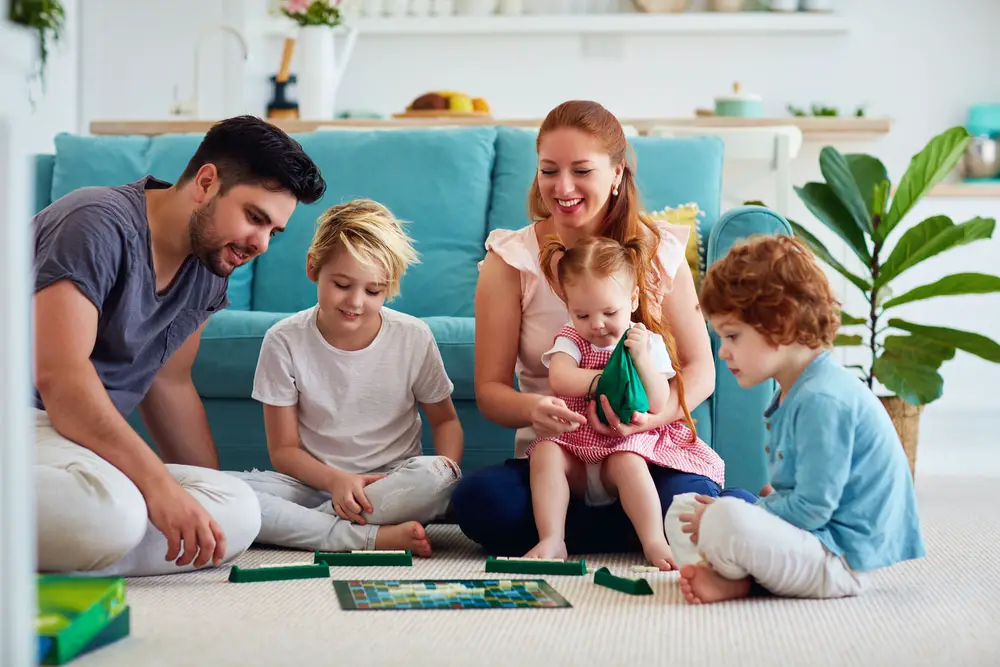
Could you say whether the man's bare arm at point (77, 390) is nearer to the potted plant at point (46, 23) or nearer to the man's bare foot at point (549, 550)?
the man's bare foot at point (549, 550)

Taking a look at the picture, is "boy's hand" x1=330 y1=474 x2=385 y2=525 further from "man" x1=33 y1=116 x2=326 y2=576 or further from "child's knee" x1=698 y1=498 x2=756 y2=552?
"child's knee" x1=698 y1=498 x2=756 y2=552

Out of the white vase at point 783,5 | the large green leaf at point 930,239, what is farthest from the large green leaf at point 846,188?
the white vase at point 783,5

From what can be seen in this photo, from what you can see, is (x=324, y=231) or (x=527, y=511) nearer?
(x=527, y=511)

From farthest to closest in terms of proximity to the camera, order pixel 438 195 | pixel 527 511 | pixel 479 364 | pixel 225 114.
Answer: pixel 225 114 < pixel 438 195 < pixel 479 364 < pixel 527 511

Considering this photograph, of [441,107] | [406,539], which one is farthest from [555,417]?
[441,107]

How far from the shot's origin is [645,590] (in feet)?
4.90

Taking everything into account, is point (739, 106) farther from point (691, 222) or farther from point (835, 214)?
point (691, 222)

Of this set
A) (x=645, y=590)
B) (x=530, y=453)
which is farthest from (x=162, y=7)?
(x=645, y=590)

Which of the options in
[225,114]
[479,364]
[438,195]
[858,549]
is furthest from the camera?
[225,114]

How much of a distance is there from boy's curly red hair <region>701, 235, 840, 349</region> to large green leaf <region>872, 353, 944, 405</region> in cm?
110

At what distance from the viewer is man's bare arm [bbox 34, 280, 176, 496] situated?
1.49m

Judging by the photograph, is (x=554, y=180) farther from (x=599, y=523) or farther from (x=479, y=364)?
(x=599, y=523)

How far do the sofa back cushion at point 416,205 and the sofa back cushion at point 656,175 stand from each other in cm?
4

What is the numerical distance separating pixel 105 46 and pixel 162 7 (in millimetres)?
333
